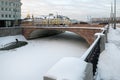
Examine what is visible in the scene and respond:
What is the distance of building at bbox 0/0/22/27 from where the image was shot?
49388 mm

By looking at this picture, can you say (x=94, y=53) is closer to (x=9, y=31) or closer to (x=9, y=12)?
(x=9, y=31)

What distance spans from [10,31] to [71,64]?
134 ft

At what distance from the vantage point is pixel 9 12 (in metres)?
52.1

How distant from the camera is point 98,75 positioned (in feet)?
19.2

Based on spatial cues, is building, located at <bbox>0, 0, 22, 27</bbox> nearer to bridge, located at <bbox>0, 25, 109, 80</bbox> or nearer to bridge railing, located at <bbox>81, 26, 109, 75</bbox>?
bridge, located at <bbox>0, 25, 109, 80</bbox>

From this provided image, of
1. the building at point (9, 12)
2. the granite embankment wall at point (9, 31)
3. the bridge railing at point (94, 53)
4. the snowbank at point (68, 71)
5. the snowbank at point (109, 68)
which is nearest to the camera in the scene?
the snowbank at point (68, 71)

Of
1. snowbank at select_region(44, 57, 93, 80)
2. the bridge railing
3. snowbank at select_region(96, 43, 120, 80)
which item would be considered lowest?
snowbank at select_region(96, 43, 120, 80)

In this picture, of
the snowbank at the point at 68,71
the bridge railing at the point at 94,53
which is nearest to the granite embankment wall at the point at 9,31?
the bridge railing at the point at 94,53

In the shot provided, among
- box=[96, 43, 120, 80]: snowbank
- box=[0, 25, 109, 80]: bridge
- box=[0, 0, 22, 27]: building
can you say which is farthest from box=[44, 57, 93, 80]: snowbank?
box=[0, 0, 22, 27]: building

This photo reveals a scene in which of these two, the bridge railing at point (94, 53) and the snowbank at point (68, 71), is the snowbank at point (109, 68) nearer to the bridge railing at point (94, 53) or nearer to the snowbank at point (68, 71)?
the bridge railing at point (94, 53)

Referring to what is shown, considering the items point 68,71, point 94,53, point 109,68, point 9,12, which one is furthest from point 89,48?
point 9,12

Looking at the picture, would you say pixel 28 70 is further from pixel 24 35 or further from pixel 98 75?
pixel 24 35

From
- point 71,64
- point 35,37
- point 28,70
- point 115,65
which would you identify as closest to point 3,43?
point 35,37

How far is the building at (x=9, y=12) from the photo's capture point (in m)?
49.4
